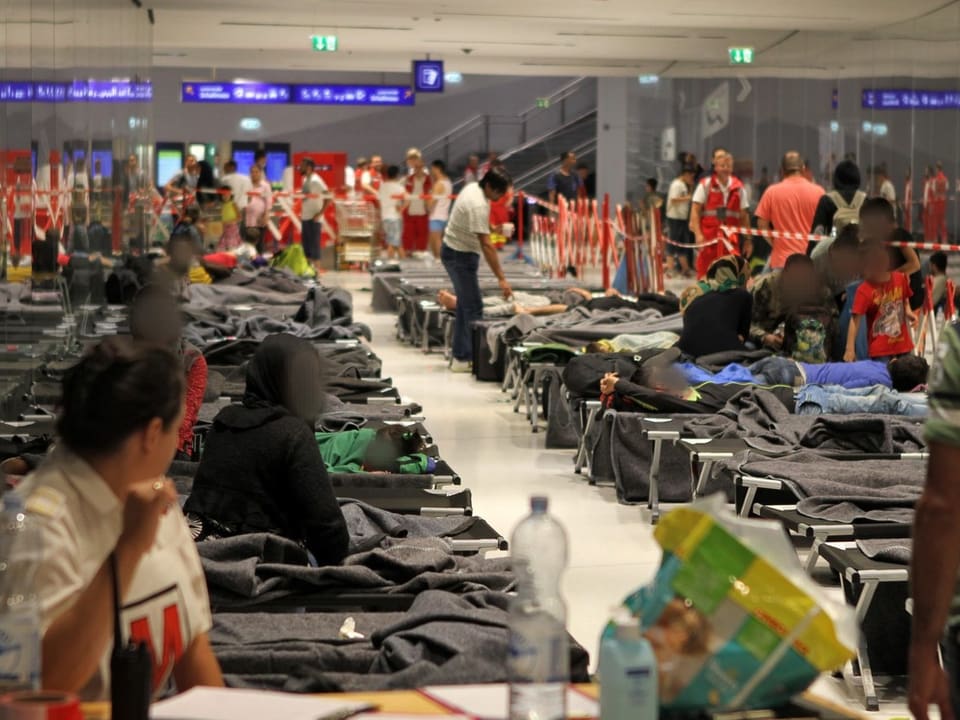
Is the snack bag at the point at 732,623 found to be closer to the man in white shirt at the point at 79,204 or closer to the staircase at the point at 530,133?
the man in white shirt at the point at 79,204

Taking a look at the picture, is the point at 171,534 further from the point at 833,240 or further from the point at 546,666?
the point at 833,240

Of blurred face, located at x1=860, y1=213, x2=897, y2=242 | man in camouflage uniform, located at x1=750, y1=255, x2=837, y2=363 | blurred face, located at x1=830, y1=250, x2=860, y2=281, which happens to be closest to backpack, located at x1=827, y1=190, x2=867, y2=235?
blurred face, located at x1=860, y1=213, x2=897, y2=242

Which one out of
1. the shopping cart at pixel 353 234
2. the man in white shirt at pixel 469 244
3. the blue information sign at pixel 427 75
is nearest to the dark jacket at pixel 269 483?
the man in white shirt at pixel 469 244

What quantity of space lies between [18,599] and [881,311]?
6.96m

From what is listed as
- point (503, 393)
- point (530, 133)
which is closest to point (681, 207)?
point (503, 393)

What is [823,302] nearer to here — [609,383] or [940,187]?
[609,383]

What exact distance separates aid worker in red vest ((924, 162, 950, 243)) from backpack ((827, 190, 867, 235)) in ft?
18.8

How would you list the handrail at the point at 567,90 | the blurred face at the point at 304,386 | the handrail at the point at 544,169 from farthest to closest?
the handrail at the point at 567,90 < the handrail at the point at 544,169 < the blurred face at the point at 304,386

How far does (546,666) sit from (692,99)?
23.2m

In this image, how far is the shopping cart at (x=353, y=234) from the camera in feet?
82.4

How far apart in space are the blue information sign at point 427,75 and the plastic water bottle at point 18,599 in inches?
764

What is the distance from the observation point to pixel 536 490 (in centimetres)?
797

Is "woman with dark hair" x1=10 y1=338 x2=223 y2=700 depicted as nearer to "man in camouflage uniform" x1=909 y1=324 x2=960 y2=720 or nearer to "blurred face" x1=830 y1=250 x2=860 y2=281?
"man in camouflage uniform" x1=909 y1=324 x2=960 y2=720

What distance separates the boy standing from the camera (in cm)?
2458
